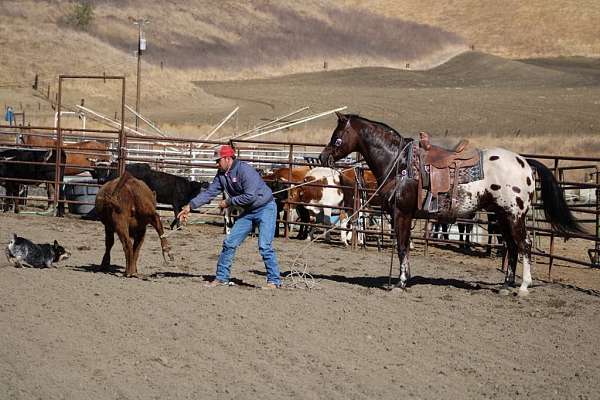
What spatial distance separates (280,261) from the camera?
13812 mm

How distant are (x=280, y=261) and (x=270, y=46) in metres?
66.6

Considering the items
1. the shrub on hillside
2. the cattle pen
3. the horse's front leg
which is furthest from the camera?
the shrub on hillside

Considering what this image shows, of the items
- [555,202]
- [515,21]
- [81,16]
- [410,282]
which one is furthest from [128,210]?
[515,21]

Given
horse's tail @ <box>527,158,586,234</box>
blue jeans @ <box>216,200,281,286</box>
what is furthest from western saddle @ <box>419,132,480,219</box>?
blue jeans @ <box>216,200,281,286</box>

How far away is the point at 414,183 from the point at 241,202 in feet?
6.68

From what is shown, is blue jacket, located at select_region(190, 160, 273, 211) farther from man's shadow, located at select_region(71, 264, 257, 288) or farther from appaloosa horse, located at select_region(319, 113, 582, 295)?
appaloosa horse, located at select_region(319, 113, 582, 295)

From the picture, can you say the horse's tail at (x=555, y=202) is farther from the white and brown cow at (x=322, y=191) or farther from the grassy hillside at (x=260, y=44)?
the grassy hillside at (x=260, y=44)

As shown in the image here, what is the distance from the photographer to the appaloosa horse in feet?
37.4

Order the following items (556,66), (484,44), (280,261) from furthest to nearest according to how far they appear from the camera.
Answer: (484,44), (556,66), (280,261)

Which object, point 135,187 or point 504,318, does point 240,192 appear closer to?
point 135,187

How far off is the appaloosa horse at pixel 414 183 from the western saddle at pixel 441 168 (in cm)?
5

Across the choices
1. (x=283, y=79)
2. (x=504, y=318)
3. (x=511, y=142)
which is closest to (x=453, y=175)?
(x=504, y=318)

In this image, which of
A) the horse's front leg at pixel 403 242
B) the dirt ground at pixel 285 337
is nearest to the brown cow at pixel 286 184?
the dirt ground at pixel 285 337

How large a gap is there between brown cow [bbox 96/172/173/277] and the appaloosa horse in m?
1.96
